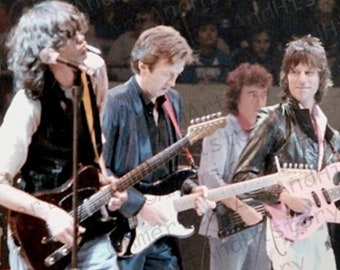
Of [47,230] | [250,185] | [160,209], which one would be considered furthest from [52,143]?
[250,185]

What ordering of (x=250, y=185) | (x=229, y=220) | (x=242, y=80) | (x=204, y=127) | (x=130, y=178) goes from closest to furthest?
(x=130, y=178) → (x=204, y=127) → (x=250, y=185) → (x=229, y=220) → (x=242, y=80)

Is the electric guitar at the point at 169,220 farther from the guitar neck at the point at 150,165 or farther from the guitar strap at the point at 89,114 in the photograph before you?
the guitar strap at the point at 89,114

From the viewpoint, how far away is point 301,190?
283 cm

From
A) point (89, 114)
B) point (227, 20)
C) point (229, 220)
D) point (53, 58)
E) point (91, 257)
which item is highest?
point (53, 58)

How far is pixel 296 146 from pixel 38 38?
3.55 feet

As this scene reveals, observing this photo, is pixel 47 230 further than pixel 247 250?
No

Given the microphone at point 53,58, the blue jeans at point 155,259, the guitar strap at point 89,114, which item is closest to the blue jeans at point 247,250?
the blue jeans at point 155,259

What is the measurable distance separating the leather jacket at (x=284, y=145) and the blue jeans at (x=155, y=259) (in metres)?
0.39

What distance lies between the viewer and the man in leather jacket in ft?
9.35

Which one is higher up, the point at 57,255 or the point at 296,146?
the point at 57,255

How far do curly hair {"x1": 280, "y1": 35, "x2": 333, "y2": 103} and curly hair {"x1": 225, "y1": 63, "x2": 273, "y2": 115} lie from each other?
0.24 feet

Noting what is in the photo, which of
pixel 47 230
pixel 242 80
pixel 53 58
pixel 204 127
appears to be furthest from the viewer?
pixel 242 80

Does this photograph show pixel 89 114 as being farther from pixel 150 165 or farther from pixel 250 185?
pixel 250 185

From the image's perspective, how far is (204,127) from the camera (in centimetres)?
264
